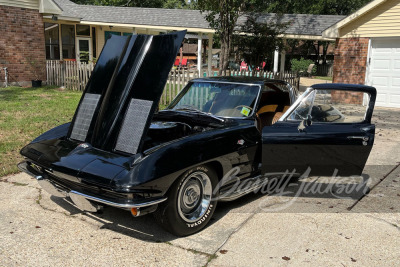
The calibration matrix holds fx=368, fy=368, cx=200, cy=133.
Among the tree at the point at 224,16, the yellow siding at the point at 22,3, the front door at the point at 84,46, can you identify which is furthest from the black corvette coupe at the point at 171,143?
the front door at the point at 84,46

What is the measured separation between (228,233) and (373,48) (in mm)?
12824

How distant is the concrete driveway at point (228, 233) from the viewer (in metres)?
3.47

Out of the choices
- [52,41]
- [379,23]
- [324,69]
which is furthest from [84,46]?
[324,69]

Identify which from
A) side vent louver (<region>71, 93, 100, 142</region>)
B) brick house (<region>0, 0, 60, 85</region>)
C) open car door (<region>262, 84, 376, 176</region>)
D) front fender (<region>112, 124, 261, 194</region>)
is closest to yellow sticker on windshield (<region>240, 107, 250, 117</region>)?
front fender (<region>112, 124, 261, 194</region>)

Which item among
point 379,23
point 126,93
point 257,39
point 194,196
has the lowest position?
point 194,196

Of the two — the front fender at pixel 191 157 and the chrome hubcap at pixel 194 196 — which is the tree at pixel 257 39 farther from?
the chrome hubcap at pixel 194 196

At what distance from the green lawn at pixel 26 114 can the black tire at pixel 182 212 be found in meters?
3.43

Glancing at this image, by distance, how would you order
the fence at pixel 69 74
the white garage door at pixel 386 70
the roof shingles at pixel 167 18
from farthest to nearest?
the roof shingles at pixel 167 18
the fence at pixel 69 74
the white garage door at pixel 386 70

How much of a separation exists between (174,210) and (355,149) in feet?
7.54

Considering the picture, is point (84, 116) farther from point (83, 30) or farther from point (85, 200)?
point (83, 30)

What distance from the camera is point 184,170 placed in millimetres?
3615

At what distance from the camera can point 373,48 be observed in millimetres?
14219

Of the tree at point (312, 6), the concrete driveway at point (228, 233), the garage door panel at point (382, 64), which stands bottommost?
the concrete driveway at point (228, 233)

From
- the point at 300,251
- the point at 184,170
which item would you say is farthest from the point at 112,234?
the point at 300,251
